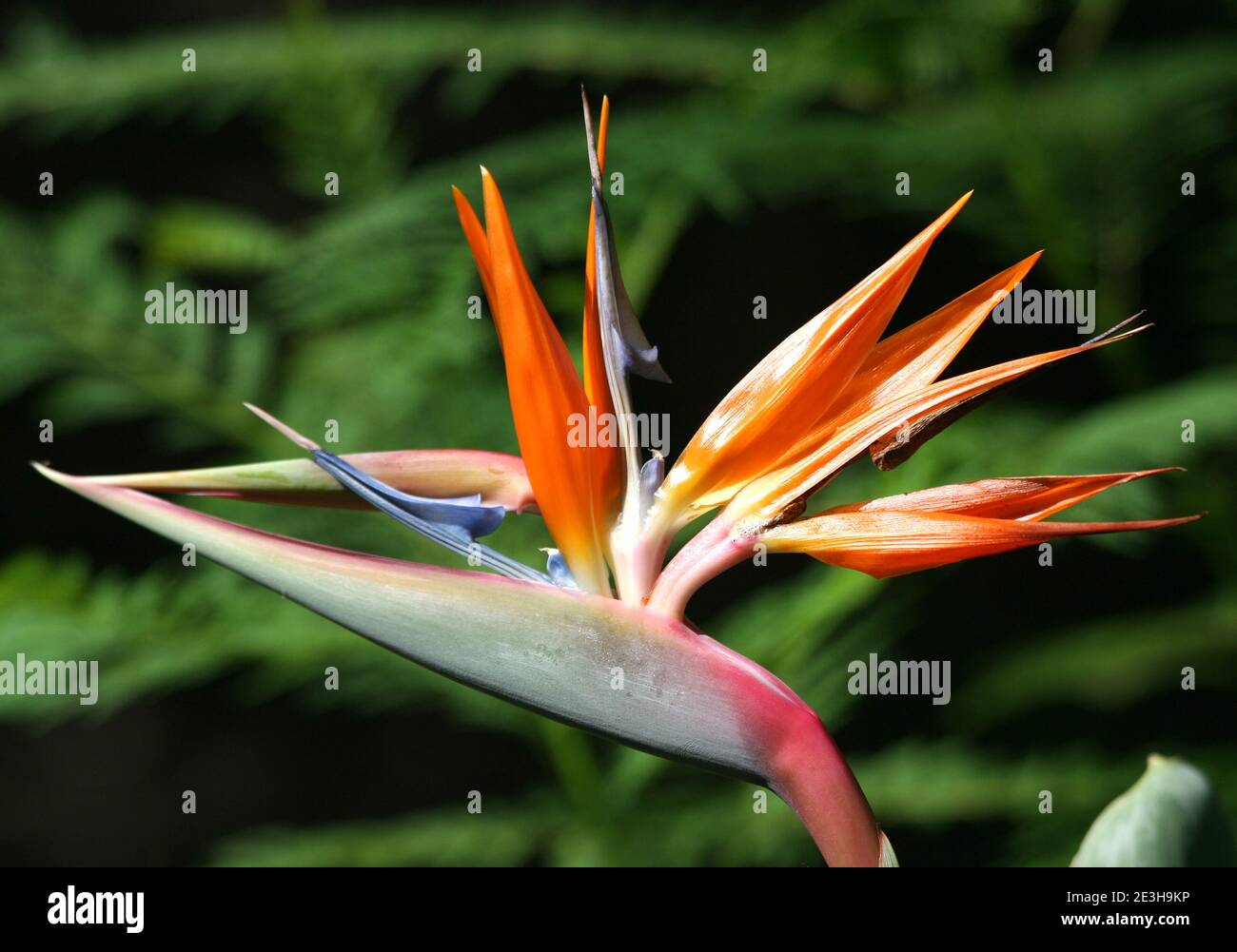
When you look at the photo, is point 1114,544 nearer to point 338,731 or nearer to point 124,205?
point 338,731

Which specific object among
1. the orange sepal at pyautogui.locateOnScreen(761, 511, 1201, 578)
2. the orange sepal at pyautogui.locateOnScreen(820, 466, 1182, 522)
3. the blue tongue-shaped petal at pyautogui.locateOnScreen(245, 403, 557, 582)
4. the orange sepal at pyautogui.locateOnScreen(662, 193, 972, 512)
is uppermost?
the orange sepal at pyautogui.locateOnScreen(662, 193, 972, 512)

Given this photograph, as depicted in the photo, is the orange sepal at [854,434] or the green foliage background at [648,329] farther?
the green foliage background at [648,329]

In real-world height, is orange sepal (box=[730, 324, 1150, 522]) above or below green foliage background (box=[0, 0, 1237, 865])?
below

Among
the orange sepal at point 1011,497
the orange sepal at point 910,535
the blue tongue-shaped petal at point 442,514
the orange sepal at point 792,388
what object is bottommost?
the orange sepal at point 910,535

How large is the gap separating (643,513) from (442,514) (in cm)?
7

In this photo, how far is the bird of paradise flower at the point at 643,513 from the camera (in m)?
0.36

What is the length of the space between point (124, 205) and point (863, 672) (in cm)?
102

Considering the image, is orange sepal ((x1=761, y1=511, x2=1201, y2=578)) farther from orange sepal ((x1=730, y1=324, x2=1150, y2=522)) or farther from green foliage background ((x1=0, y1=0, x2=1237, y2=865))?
green foliage background ((x1=0, y1=0, x2=1237, y2=865))

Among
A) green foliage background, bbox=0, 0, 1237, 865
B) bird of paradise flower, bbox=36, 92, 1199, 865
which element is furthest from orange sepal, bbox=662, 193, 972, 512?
green foliage background, bbox=0, 0, 1237, 865

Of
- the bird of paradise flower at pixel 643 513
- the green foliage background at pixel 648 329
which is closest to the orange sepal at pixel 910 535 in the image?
the bird of paradise flower at pixel 643 513

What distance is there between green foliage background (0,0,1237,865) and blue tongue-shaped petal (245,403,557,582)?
58 cm

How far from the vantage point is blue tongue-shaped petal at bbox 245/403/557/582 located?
15.3 inches

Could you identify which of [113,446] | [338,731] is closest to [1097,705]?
[338,731]

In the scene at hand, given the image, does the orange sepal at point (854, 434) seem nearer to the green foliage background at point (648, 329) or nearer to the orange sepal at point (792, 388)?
the orange sepal at point (792, 388)
